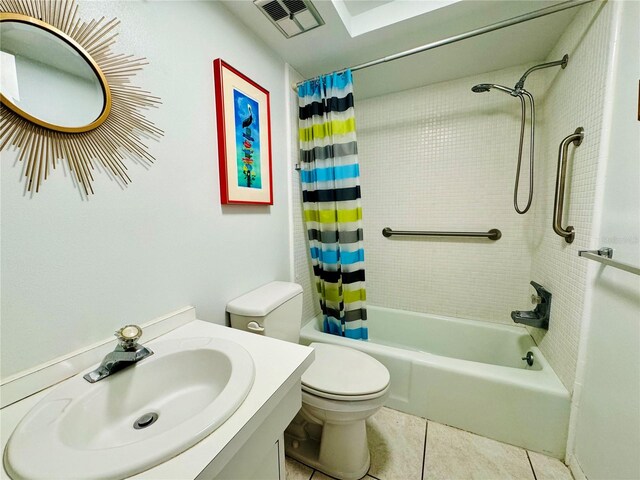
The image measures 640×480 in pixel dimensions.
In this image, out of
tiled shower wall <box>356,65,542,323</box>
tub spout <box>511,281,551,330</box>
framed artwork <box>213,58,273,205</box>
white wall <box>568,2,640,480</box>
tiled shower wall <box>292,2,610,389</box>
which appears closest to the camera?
white wall <box>568,2,640,480</box>

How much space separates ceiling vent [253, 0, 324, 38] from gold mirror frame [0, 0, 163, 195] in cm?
63

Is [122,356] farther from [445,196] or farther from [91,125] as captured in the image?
A: [445,196]

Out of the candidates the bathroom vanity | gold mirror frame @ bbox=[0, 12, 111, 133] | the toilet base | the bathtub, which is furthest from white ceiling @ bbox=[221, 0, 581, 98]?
the toilet base

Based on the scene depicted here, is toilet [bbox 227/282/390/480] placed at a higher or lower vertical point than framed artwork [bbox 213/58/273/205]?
lower

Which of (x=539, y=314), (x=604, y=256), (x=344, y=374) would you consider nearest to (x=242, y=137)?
(x=344, y=374)

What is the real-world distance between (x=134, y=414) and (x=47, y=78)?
0.91m

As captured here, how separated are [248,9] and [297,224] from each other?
1107mm

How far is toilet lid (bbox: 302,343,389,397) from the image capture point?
3.30ft

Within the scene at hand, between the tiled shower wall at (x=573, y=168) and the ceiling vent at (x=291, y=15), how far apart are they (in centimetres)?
116

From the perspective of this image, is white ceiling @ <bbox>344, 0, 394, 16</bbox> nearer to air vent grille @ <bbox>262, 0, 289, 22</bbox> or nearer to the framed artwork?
air vent grille @ <bbox>262, 0, 289, 22</bbox>

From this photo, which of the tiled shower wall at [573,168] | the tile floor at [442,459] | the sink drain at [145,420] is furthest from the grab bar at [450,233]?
the sink drain at [145,420]

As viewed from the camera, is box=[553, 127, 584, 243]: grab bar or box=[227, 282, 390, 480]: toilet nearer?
box=[227, 282, 390, 480]: toilet

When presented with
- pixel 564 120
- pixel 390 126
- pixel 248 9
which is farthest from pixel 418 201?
pixel 248 9

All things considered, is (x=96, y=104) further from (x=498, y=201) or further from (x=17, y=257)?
(x=498, y=201)
